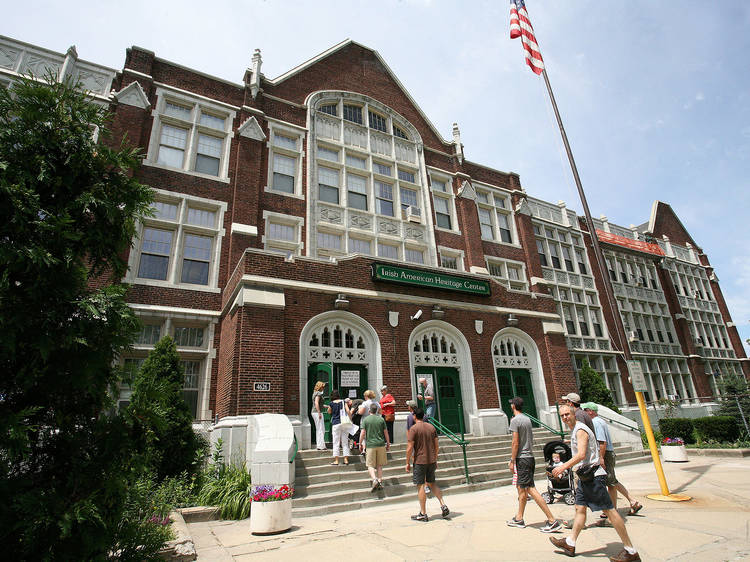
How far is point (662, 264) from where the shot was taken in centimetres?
3309

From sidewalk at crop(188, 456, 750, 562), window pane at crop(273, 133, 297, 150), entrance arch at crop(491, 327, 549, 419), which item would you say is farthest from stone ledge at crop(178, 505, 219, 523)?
window pane at crop(273, 133, 297, 150)

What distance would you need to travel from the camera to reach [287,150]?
18484mm

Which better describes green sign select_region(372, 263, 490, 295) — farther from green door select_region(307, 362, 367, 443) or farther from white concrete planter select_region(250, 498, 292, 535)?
white concrete planter select_region(250, 498, 292, 535)

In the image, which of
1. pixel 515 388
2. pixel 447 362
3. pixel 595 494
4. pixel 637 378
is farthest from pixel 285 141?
pixel 595 494

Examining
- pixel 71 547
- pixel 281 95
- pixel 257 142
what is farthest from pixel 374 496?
pixel 281 95

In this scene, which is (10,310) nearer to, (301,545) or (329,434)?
(301,545)

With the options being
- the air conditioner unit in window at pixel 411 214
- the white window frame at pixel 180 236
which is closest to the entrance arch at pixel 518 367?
the air conditioner unit in window at pixel 411 214

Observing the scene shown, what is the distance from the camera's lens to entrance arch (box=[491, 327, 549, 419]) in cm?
1623

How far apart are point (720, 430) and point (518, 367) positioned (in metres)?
8.55

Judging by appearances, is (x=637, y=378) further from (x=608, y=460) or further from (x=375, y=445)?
(x=375, y=445)

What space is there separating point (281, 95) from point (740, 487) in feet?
66.7

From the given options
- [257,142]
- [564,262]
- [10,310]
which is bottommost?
[10,310]

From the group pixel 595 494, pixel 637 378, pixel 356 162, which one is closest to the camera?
pixel 595 494

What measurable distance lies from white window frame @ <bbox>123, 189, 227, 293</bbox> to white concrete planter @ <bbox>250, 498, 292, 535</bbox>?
30.6 feet
